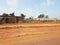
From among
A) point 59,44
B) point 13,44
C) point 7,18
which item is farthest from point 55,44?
point 7,18

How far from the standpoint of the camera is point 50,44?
14.2 metres

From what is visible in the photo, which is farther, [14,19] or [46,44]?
[14,19]

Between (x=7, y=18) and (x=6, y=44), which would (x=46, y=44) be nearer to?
(x=6, y=44)

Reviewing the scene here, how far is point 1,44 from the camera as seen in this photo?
1370 cm

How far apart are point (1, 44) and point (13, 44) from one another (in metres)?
0.89

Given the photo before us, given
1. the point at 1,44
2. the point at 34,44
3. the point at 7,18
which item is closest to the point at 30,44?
the point at 34,44

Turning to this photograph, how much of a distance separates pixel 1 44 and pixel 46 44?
337cm

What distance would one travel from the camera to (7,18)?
5481 centimetres

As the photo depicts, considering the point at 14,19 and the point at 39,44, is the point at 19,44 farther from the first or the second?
the point at 14,19

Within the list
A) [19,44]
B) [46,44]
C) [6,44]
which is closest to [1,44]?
[6,44]

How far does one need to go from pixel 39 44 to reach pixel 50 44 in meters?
0.86

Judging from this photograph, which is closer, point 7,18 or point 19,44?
point 19,44

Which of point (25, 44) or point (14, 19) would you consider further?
point (14, 19)

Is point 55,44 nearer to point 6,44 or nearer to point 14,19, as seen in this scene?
point 6,44
